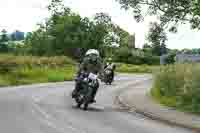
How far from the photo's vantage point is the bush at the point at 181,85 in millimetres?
20578

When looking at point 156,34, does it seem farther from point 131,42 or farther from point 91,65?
point 131,42

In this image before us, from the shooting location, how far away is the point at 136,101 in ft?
81.7

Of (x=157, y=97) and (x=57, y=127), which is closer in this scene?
(x=57, y=127)

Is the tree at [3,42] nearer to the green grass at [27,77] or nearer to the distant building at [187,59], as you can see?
the green grass at [27,77]

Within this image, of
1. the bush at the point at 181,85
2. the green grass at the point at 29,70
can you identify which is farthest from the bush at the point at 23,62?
the bush at the point at 181,85

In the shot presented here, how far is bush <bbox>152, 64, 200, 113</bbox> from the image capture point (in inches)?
810

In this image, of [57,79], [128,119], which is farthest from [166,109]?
[57,79]

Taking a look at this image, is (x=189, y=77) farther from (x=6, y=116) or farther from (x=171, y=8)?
(x=6, y=116)

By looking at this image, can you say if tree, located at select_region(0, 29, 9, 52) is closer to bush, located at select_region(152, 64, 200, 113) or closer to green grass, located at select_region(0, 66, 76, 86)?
green grass, located at select_region(0, 66, 76, 86)

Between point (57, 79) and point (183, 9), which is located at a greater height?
point (183, 9)

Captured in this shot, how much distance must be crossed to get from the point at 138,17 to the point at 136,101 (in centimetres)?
346

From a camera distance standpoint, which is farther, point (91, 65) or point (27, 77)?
point (27, 77)

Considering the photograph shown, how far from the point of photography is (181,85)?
22922mm

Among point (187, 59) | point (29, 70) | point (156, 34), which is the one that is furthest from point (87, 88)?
point (29, 70)
